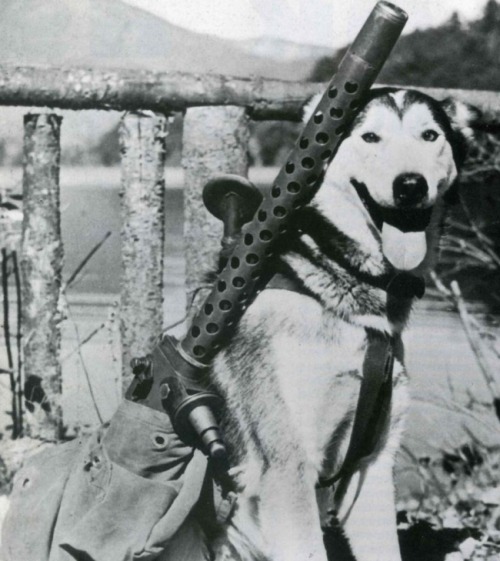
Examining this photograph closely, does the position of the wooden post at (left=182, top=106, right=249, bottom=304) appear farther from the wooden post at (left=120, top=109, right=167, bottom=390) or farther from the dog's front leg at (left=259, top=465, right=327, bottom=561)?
the dog's front leg at (left=259, top=465, right=327, bottom=561)

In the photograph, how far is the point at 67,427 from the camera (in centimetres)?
287

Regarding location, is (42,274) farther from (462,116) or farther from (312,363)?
(462,116)

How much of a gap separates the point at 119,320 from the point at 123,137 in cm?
55

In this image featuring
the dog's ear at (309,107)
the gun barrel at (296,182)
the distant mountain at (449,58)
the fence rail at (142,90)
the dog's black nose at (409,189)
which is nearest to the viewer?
the gun barrel at (296,182)

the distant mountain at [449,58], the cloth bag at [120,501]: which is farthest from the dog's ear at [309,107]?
the cloth bag at [120,501]

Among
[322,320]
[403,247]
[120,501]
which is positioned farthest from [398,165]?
[120,501]

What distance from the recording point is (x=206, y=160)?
2.71 m

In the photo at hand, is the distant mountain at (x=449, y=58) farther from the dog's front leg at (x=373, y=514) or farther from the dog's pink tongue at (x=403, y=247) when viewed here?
the dog's front leg at (x=373, y=514)

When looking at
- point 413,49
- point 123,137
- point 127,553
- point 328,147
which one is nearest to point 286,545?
point 127,553

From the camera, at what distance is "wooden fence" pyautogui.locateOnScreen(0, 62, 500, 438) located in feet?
8.89

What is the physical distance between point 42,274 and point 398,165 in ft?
3.70

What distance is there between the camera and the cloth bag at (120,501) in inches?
97.9

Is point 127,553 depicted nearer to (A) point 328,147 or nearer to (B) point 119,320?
(B) point 119,320

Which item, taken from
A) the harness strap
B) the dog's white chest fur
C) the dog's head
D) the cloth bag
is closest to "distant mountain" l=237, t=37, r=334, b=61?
the dog's head
